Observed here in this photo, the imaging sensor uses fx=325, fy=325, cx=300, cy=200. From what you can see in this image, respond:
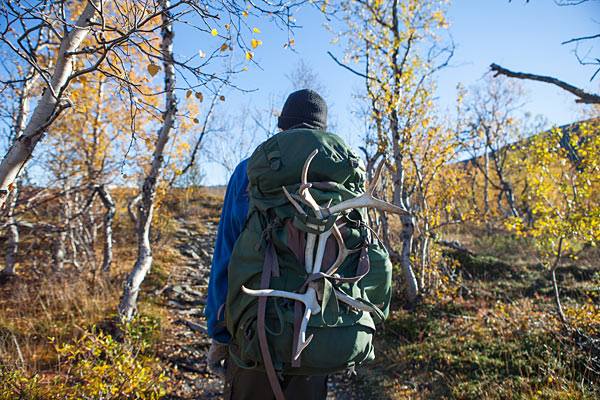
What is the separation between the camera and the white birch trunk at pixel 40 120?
206cm

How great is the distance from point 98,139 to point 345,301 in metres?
9.19

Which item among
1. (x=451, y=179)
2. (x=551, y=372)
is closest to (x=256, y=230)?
(x=551, y=372)

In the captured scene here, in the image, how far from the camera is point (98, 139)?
8.59 m

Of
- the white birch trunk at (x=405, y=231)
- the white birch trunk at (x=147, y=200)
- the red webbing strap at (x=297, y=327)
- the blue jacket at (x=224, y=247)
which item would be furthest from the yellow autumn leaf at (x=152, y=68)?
the white birch trunk at (x=405, y=231)

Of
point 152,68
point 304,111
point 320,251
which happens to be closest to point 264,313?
point 320,251

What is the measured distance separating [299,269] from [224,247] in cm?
52

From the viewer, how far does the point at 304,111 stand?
208 cm

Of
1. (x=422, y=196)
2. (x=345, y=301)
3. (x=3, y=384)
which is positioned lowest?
(x=3, y=384)

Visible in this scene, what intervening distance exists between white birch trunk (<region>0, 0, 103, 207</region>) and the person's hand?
1645 millimetres

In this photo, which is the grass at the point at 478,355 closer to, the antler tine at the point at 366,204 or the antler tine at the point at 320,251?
the antler tine at the point at 366,204

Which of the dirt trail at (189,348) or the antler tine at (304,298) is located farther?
the dirt trail at (189,348)

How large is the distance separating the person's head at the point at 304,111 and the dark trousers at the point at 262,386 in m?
1.44

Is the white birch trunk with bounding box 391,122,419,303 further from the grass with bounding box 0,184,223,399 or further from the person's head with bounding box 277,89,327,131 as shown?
the grass with bounding box 0,184,223,399

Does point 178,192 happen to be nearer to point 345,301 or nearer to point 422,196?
point 422,196
